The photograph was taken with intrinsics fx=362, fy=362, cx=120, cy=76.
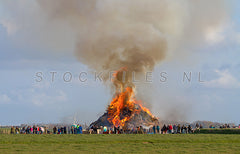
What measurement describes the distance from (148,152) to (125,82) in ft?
173

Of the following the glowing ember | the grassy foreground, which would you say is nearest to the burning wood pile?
the glowing ember

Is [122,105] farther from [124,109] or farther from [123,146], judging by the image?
[123,146]

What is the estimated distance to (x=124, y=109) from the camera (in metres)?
82.2

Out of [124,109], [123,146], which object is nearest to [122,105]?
[124,109]

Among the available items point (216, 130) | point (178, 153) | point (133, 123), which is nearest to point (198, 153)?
point (178, 153)

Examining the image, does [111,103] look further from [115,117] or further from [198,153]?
[198,153]

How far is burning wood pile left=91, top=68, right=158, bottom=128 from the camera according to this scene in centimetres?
7950

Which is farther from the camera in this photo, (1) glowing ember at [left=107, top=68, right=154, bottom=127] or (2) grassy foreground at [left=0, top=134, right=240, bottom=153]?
(1) glowing ember at [left=107, top=68, right=154, bottom=127]

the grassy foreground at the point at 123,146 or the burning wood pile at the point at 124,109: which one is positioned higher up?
the burning wood pile at the point at 124,109

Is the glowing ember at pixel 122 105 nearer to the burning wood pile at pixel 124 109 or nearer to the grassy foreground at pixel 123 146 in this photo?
the burning wood pile at pixel 124 109

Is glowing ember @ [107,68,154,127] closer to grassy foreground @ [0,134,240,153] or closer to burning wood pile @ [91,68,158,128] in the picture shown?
burning wood pile @ [91,68,158,128]

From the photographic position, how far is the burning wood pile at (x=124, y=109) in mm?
79500

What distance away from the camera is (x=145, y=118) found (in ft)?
273

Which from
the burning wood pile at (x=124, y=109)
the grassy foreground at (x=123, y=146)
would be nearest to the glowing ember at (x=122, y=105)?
the burning wood pile at (x=124, y=109)
